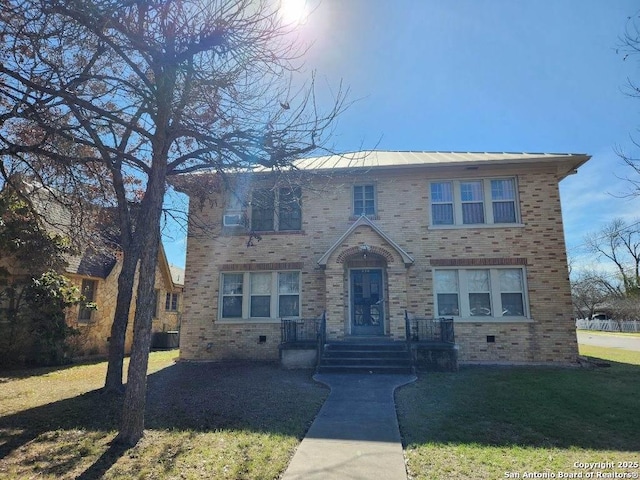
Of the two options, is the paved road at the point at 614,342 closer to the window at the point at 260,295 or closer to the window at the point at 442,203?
the window at the point at 442,203

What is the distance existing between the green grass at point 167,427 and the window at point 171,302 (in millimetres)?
12115

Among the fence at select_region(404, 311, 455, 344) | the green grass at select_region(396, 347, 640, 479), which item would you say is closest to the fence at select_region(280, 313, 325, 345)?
the fence at select_region(404, 311, 455, 344)

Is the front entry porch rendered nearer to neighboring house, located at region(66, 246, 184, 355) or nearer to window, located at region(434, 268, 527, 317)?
window, located at region(434, 268, 527, 317)

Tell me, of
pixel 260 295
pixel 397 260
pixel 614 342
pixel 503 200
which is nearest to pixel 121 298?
pixel 260 295

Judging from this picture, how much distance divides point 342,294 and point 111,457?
8.57m

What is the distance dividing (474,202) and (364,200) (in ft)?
12.1

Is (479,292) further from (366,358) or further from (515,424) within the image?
(515,424)

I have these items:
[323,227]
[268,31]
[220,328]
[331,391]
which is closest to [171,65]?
[268,31]

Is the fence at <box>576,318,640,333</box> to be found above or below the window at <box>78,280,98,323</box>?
below

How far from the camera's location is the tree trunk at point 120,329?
334 inches

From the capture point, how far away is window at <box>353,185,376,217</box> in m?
13.7

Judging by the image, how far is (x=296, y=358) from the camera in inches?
462

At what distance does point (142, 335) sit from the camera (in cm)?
573

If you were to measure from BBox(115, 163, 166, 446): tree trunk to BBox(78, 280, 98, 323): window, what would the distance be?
40.9 ft
